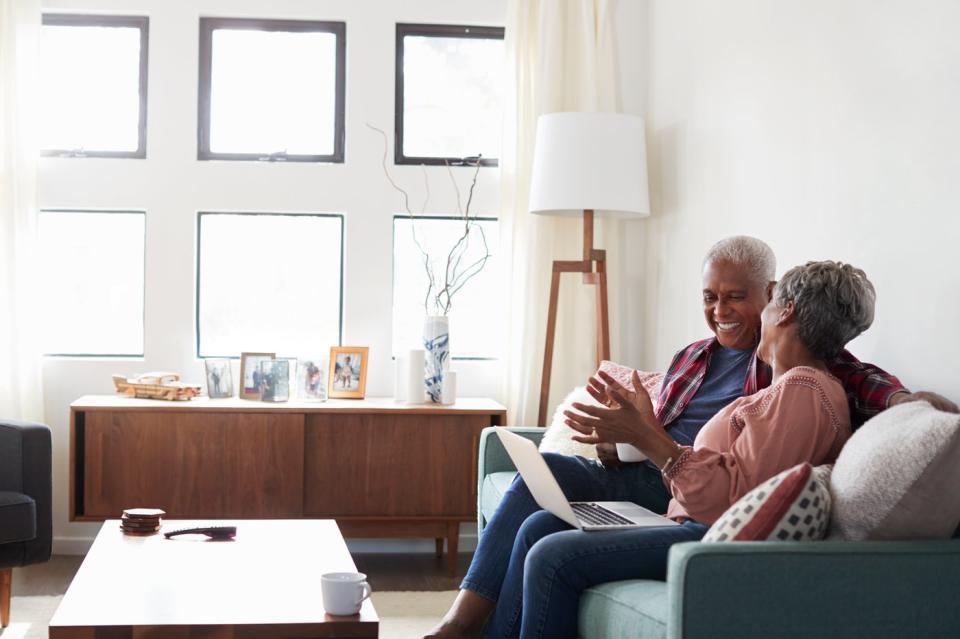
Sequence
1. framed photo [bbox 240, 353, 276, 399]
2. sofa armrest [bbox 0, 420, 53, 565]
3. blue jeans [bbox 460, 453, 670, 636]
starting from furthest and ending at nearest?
framed photo [bbox 240, 353, 276, 399] < sofa armrest [bbox 0, 420, 53, 565] < blue jeans [bbox 460, 453, 670, 636]

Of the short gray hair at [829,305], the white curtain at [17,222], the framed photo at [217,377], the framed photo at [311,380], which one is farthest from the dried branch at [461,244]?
the short gray hair at [829,305]

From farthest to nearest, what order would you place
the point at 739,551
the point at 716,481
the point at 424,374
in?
the point at 424,374
the point at 716,481
the point at 739,551

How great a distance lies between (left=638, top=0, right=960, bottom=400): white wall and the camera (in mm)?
2273

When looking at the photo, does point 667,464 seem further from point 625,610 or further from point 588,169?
point 588,169

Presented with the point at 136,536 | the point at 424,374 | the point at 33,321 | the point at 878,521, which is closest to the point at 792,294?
the point at 878,521

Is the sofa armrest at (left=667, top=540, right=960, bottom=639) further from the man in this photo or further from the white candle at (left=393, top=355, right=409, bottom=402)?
the white candle at (left=393, top=355, right=409, bottom=402)

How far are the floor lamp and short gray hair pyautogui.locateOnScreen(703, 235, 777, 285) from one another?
3.71 ft

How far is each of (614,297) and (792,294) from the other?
86.3 inches

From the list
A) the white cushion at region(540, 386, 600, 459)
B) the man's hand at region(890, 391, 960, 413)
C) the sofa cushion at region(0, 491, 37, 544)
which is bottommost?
the sofa cushion at region(0, 491, 37, 544)

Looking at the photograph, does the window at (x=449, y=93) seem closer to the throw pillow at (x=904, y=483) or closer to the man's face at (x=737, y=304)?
Answer: the man's face at (x=737, y=304)

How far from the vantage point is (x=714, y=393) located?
2707 mm

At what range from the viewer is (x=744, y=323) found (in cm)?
268

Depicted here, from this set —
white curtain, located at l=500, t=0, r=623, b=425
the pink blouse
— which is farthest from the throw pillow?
white curtain, located at l=500, t=0, r=623, b=425

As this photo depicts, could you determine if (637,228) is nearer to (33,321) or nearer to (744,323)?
(744,323)
